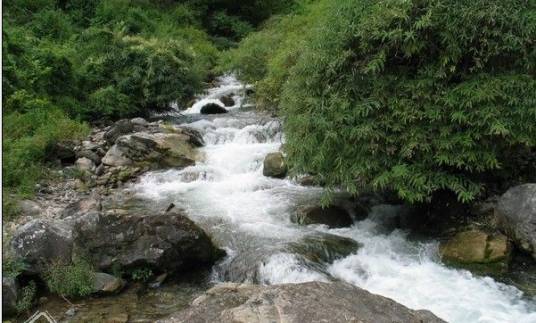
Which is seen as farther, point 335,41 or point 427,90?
point 335,41

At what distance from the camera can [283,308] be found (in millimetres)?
3453

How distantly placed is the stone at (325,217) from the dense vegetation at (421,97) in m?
0.90

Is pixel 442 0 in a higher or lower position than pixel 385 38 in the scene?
higher

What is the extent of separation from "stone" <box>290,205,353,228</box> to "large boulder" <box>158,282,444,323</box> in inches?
155

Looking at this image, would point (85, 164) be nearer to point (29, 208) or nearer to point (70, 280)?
point (29, 208)

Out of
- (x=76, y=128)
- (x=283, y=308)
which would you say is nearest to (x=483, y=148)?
(x=283, y=308)

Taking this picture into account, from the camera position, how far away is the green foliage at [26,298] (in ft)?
18.2

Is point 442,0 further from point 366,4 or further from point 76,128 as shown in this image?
point 76,128

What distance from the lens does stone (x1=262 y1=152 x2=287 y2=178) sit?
1040 centimetres

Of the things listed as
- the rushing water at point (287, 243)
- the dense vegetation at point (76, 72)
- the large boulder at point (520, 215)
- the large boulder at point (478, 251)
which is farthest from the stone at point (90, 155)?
the large boulder at point (520, 215)

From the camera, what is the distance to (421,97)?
257 inches

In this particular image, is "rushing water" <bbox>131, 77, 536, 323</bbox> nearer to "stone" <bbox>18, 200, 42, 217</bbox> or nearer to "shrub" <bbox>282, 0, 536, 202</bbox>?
"shrub" <bbox>282, 0, 536, 202</bbox>

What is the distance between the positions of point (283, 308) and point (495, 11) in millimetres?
4887

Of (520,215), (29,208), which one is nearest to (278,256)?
(520,215)
